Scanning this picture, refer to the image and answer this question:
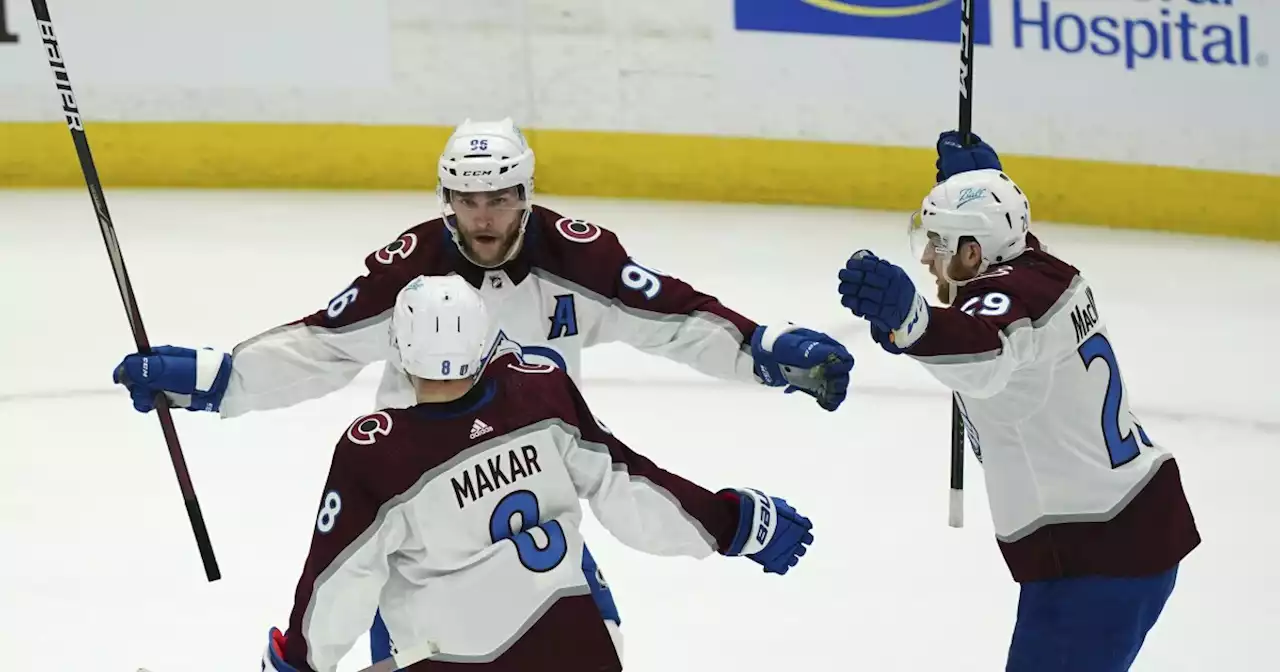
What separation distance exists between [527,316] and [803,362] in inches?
21.4

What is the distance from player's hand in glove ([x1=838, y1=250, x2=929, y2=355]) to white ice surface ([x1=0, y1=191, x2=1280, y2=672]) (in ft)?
5.18

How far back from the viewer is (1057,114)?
773 centimetres

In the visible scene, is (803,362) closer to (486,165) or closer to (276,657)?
(486,165)

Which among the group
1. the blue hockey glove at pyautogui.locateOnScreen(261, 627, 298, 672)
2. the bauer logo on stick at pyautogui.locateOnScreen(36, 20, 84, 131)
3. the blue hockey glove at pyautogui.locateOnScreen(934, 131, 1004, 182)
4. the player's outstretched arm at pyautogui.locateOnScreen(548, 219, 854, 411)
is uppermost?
the bauer logo on stick at pyautogui.locateOnScreen(36, 20, 84, 131)

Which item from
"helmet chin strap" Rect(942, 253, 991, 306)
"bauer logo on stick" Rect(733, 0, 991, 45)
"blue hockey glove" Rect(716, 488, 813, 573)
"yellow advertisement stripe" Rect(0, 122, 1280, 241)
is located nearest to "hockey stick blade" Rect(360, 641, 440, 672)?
"blue hockey glove" Rect(716, 488, 813, 573)

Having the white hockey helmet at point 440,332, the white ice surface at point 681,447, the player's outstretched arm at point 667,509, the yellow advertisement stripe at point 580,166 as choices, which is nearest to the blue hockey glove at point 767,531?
the player's outstretched arm at point 667,509

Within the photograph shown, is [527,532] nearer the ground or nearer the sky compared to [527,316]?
nearer the ground

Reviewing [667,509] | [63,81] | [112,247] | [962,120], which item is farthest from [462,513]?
[962,120]

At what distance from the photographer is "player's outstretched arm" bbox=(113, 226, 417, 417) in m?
3.24

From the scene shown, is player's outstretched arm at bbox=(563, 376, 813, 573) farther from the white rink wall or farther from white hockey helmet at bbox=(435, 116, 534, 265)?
the white rink wall

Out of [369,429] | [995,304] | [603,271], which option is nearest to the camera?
[369,429]

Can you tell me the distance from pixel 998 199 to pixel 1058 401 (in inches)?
14.6

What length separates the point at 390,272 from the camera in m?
3.27

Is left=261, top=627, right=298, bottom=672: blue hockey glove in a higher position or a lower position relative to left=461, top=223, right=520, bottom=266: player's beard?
lower
